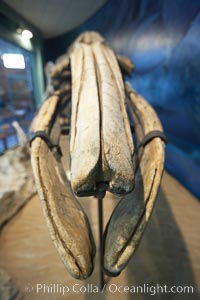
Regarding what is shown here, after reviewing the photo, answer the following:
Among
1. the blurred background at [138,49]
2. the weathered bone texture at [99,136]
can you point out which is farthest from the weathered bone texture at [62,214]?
the blurred background at [138,49]

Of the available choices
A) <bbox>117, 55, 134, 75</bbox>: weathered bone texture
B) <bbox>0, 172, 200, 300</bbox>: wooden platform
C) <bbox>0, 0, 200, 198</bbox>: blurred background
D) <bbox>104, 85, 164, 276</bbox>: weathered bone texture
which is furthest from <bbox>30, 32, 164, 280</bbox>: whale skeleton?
<bbox>0, 0, 200, 198</bbox>: blurred background

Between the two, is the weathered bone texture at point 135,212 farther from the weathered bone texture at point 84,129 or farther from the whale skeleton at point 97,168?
the weathered bone texture at point 84,129

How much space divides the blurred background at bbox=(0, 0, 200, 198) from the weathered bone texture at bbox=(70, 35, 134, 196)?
1.20 metres

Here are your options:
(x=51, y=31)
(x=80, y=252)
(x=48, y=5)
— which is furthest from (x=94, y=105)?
(x=51, y=31)

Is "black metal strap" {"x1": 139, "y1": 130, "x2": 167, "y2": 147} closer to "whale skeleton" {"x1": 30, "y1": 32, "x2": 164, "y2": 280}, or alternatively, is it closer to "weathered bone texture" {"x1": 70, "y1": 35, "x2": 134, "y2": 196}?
"whale skeleton" {"x1": 30, "y1": 32, "x2": 164, "y2": 280}

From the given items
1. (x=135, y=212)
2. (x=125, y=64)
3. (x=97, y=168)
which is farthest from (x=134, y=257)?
(x=125, y=64)

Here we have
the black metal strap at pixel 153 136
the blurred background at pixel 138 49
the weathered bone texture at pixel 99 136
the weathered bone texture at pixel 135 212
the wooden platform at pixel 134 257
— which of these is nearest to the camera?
the weathered bone texture at pixel 99 136

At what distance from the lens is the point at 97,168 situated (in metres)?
0.64

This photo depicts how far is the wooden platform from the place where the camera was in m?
1.51

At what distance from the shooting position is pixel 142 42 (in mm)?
3102

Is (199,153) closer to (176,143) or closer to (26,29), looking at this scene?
(176,143)

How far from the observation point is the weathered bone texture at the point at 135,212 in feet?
2.50

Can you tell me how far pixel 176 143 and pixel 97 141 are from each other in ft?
7.97

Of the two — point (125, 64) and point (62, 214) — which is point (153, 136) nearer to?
point (62, 214)
